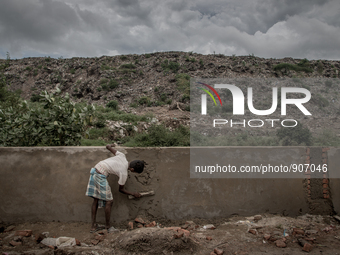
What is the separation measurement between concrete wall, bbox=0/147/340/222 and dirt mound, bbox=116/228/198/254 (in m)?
0.66

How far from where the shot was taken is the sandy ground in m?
2.75

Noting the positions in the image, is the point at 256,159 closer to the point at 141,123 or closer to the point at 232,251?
the point at 232,251

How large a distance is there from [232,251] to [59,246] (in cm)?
187

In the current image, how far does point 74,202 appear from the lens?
3.47 m

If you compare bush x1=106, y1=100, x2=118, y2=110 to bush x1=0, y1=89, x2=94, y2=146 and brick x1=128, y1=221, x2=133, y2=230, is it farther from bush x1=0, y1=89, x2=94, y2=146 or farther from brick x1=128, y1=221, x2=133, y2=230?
brick x1=128, y1=221, x2=133, y2=230

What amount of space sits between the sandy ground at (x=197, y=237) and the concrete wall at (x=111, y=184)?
0.13 meters

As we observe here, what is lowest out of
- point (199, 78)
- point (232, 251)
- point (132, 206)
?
point (232, 251)

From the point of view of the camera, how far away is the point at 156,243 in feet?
9.04

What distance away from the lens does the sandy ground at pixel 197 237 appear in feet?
9.04

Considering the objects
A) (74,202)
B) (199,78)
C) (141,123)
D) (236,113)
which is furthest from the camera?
(199,78)

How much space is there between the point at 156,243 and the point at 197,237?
556 mm

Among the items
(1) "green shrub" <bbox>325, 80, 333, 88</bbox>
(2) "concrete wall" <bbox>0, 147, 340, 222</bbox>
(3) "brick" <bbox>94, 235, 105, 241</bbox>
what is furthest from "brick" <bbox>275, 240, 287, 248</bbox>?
(1) "green shrub" <bbox>325, 80, 333, 88</bbox>

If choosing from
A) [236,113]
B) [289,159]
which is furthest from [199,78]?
[289,159]
